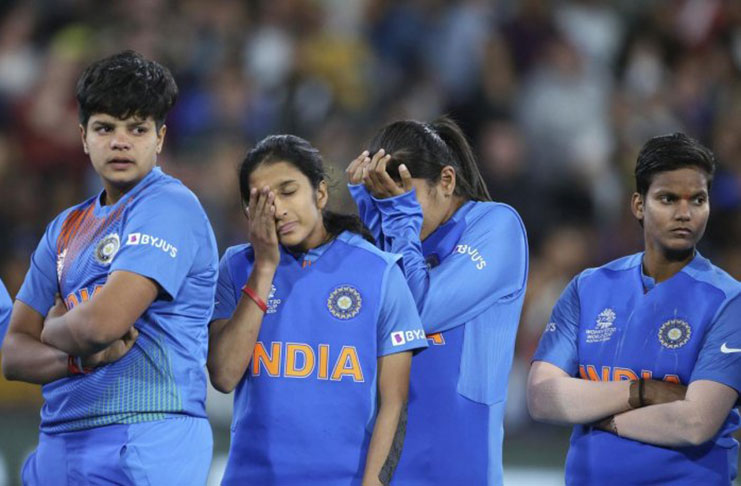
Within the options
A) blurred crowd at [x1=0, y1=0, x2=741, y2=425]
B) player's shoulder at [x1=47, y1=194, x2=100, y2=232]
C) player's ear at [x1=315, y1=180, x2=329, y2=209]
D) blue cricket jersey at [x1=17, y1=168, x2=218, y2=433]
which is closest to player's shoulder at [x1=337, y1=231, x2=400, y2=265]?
player's ear at [x1=315, y1=180, x2=329, y2=209]

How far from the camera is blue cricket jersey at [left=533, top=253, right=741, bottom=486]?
15.5 ft

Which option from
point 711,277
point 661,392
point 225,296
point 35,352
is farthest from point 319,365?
point 711,277

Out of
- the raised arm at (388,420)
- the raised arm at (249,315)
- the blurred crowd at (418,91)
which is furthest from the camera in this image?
the blurred crowd at (418,91)

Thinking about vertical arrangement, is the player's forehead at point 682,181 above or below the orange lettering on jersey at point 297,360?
above

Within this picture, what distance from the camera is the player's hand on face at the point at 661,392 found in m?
4.70

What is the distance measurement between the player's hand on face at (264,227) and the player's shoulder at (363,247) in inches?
11.4

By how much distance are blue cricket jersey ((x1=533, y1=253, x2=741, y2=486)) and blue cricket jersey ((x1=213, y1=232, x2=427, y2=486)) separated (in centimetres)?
92

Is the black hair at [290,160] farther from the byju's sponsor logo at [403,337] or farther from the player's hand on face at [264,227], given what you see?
the byju's sponsor logo at [403,337]

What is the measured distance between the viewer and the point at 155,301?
4020mm

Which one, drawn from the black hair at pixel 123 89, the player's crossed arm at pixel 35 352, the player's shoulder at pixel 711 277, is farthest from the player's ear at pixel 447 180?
the player's crossed arm at pixel 35 352

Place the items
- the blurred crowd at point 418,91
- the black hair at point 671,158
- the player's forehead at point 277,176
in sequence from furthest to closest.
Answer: the blurred crowd at point 418,91 → the black hair at point 671,158 → the player's forehead at point 277,176

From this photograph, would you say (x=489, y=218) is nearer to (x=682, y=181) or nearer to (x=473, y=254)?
(x=473, y=254)

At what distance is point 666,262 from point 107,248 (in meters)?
2.25

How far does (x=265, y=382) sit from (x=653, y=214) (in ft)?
5.59
